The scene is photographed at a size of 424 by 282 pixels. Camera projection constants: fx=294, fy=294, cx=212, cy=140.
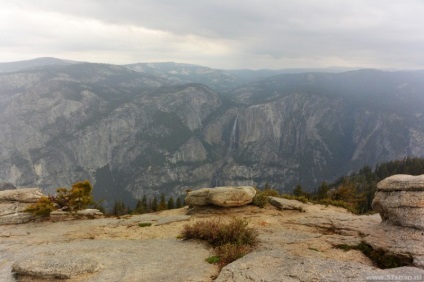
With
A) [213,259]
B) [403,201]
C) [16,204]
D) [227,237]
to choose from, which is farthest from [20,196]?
[403,201]

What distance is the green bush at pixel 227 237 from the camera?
1961cm

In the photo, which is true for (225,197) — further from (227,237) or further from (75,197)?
(75,197)

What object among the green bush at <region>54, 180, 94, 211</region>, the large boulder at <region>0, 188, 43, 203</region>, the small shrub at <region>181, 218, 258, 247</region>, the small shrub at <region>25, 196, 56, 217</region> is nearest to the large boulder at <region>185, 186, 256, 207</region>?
the small shrub at <region>181, 218, 258, 247</region>

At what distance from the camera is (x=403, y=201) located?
20.0 meters

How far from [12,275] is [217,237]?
1380 cm

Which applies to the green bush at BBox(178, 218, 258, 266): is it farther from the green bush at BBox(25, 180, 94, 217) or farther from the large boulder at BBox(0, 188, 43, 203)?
the large boulder at BBox(0, 188, 43, 203)

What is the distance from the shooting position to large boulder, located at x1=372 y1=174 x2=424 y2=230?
19.2 m

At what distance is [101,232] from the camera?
28.3m

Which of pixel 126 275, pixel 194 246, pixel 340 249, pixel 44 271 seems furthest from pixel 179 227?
pixel 340 249

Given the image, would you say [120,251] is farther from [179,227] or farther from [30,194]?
[30,194]

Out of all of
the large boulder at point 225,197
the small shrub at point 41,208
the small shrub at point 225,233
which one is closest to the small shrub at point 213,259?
the small shrub at point 225,233

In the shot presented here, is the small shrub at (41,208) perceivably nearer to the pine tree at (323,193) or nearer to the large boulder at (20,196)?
the large boulder at (20,196)

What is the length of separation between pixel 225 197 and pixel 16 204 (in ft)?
80.2

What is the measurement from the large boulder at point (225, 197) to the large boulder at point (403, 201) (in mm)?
14467
